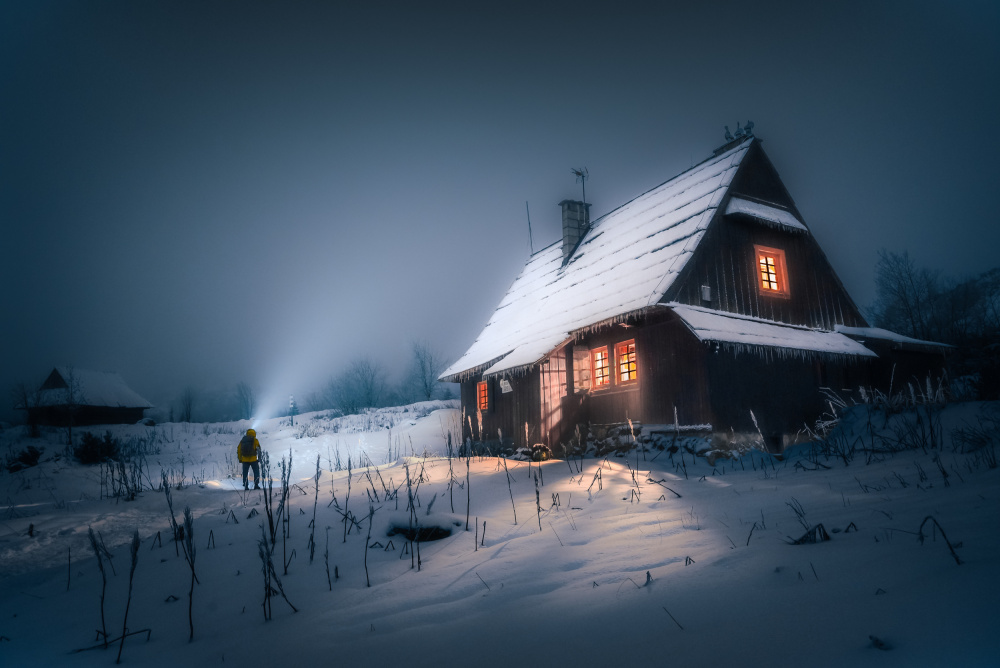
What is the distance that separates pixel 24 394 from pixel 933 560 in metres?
49.1

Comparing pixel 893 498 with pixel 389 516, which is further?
pixel 389 516

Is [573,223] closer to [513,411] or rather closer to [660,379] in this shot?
[513,411]

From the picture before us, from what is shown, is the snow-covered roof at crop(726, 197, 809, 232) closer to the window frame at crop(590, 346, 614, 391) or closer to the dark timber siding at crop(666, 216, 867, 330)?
the dark timber siding at crop(666, 216, 867, 330)

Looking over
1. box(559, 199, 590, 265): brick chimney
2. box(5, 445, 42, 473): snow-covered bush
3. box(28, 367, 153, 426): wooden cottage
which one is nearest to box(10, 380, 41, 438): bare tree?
box(28, 367, 153, 426): wooden cottage

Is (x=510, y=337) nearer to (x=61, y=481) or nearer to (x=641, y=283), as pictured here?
(x=641, y=283)

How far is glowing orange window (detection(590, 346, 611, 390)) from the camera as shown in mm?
12883

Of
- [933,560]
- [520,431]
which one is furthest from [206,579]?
[520,431]

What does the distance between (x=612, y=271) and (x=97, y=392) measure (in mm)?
41807

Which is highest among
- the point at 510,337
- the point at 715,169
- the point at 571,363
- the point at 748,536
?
the point at 715,169

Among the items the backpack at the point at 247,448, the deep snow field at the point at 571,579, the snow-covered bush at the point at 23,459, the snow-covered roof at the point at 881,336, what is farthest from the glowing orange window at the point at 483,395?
the snow-covered bush at the point at 23,459

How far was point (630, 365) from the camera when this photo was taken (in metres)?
12.2

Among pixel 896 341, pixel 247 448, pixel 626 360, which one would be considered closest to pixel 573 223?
pixel 626 360

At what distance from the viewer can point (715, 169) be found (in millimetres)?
14094

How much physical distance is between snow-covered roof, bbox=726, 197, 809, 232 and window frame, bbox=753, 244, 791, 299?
0.73 m
